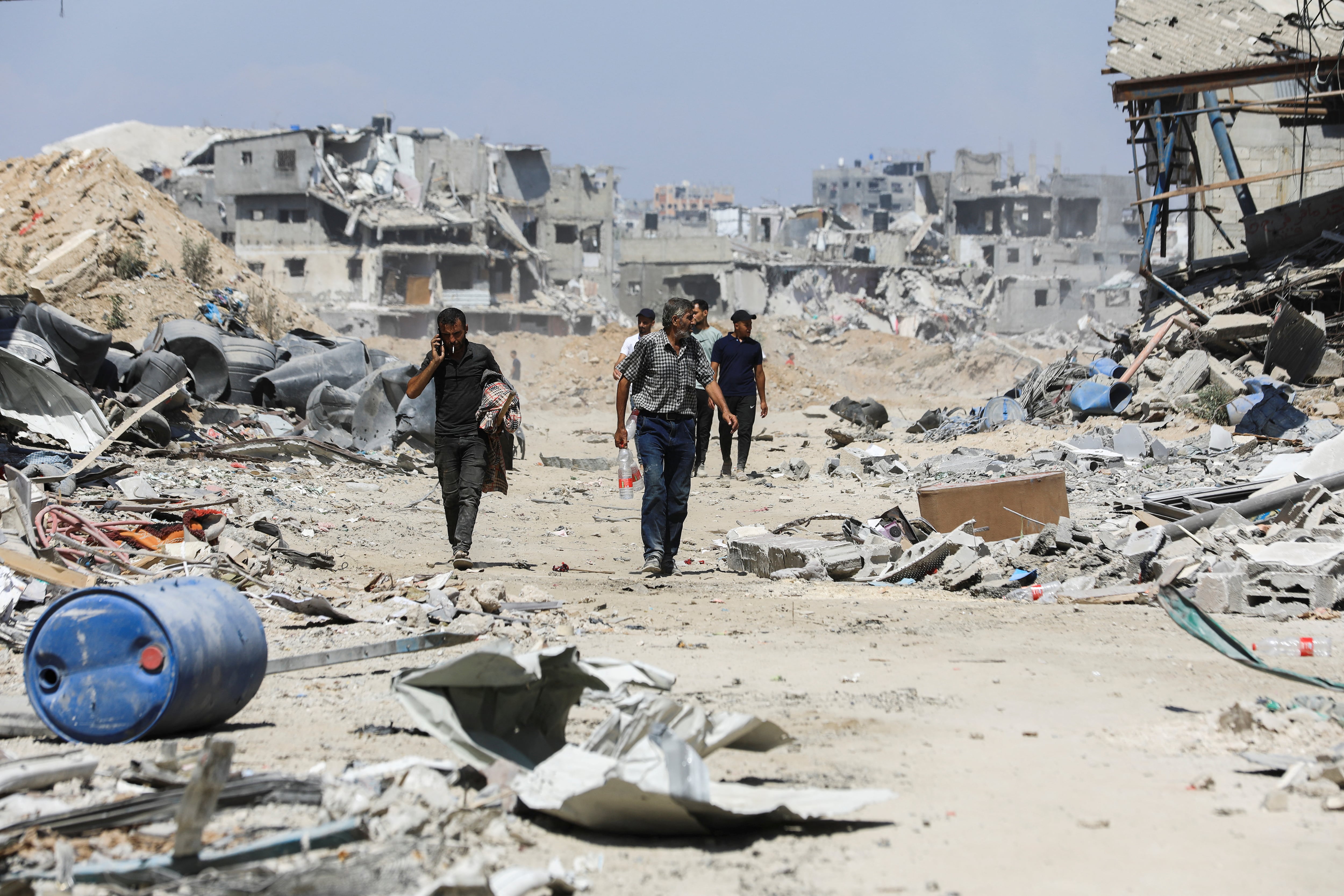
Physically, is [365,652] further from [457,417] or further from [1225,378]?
[1225,378]

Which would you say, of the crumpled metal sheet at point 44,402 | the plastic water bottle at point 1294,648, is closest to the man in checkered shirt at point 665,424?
the plastic water bottle at point 1294,648

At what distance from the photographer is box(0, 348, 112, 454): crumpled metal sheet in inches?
373

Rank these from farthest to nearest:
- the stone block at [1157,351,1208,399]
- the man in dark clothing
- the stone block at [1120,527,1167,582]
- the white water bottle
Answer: the stone block at [1157,351,1208,399], the white water bottle, the man in dark clothing, the stone block at [1120,527,1167,582]

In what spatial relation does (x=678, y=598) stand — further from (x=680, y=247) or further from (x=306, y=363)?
(x=680, y=247)

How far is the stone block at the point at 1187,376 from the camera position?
15070mm

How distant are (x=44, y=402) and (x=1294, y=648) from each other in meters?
9.22

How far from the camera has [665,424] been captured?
7070 millimetres

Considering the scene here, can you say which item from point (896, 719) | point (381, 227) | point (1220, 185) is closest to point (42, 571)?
point (896, 719)

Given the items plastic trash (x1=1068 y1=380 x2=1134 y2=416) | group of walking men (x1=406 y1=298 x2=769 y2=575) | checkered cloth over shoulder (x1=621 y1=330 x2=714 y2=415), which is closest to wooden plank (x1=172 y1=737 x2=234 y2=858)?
group of walking men (x1=406 y1=298 x2=769 y2=575)

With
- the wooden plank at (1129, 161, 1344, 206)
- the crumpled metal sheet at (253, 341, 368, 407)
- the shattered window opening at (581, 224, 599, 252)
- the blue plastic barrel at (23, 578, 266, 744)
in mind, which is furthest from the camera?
the shattered window opening at (581, 224, 599, 252)

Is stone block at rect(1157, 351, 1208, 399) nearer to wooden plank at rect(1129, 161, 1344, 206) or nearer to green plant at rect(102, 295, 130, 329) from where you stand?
wooden plank at rect(1129, 161, 1344, 206)

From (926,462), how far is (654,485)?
20.8ft

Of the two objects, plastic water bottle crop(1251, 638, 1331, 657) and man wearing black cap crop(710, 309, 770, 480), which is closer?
plastic water bottle crop(1251, 638, 1331, 657)

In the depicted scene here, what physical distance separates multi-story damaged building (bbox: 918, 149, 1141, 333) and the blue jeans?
148ft
